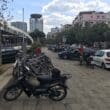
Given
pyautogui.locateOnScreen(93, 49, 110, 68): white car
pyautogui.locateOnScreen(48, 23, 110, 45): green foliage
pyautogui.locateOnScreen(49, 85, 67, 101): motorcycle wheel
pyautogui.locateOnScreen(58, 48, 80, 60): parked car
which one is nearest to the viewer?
pyautogui.locateOnScreen(49, 85, 67, 101): motorcycle wheel

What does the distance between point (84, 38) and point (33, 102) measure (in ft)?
272

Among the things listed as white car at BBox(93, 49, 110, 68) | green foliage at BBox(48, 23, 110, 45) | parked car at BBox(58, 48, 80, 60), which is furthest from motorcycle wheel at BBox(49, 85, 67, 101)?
green foliage at BBox(48, 23, 110, 45)

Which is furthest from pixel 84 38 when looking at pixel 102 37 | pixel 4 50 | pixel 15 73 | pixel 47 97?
pixel 47 97

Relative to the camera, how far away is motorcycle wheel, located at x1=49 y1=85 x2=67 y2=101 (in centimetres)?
1281

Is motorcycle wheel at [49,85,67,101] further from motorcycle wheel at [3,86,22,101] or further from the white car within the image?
the white car

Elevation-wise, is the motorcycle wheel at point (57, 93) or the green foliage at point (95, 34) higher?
the motorcycle wheel at point (57, 93)

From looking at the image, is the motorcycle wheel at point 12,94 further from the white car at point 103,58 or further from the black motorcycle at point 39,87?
the white car at point 103,58

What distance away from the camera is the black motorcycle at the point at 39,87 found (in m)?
12.7

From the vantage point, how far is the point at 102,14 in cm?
17012

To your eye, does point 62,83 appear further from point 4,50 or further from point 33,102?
point 4,50

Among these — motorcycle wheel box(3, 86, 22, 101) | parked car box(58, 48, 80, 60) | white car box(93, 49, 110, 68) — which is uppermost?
motorcycle wheel box(3, 86, 22, 101)

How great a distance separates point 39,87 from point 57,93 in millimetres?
589

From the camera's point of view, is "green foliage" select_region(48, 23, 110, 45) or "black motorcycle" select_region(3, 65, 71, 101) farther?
"green foliage" select_region(48, 23, 110, 45)

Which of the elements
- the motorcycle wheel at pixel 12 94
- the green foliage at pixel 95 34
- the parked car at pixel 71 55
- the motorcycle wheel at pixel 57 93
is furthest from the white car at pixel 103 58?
the green foliage at pixel 95 34
